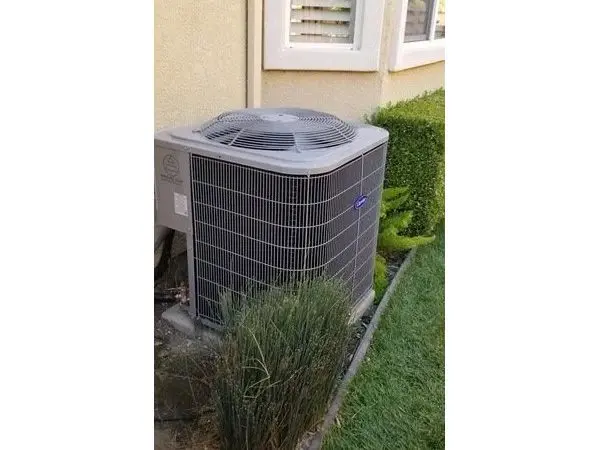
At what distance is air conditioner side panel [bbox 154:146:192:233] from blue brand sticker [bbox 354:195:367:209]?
918 millimetres

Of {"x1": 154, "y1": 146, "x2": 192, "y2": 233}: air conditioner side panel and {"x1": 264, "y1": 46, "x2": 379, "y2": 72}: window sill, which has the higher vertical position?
{"x1": 264, "y1": 46, "x2": 379, "y2": 72}: window sill

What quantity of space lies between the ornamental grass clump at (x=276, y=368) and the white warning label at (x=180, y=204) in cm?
89

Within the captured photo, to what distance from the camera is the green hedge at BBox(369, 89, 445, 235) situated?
4.42m

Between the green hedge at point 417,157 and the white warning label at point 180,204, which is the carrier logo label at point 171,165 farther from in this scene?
the green hedge at point 417,157

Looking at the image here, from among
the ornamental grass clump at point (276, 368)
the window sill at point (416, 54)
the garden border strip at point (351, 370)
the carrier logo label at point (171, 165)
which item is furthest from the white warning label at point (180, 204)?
the window sill at point (416, 54)

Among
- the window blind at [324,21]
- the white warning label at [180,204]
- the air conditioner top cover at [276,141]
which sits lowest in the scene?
the white warning label at [180,204]

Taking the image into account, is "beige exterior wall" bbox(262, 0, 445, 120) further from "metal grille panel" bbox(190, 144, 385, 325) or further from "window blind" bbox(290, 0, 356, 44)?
"metal grille panel" bbox(190, 144, 385, 325)

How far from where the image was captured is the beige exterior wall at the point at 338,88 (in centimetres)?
448

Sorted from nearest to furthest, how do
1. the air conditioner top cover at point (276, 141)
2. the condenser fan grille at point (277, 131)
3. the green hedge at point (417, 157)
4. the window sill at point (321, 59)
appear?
the air conditioner top cover at point (276, 141)
the condenser fan grille at point (277, 131)
the window sill at point (321, 59)
the green hedge at point (417, 157)

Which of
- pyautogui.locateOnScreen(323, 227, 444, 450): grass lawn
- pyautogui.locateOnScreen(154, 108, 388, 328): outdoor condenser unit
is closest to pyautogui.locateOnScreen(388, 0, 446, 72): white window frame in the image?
pyautogui.locateOnScreen(154, 108, 388, 328): outdoor condenser unit
